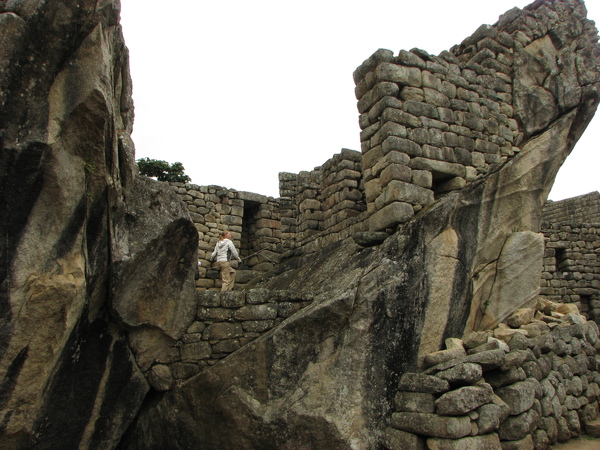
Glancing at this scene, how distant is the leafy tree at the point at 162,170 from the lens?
22359 millimetres

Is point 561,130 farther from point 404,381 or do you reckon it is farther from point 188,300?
point 188,300

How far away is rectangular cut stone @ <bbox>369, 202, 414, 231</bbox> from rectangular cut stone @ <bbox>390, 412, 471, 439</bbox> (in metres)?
2.32

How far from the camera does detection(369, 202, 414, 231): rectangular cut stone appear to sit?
603 cm

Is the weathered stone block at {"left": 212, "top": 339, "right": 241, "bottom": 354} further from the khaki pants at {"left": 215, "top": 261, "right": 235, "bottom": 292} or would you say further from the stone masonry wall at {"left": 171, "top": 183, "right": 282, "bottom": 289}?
the stone masonry wall at {"left": 171, "top": 183, "right": 282, "bottom": 289}

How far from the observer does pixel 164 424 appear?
17.1 ft

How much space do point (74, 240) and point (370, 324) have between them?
121 inches

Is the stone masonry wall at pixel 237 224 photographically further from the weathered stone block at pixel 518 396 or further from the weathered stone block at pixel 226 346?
the weathered stone block at pixel 518 396

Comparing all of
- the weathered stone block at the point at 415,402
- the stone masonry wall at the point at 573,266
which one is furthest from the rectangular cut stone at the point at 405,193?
the stone masonry wall at the point at 573,266

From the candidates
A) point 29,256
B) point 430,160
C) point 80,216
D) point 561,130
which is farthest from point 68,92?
point 561,130

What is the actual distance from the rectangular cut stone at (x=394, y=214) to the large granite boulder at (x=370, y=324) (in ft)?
0.79

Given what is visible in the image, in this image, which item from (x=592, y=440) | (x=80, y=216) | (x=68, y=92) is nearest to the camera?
(x=68, y=92)

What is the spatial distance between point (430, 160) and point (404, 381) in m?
3.03

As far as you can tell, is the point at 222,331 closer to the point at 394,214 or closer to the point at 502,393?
the point at 394,214

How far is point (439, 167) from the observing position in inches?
258
